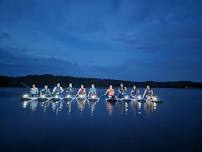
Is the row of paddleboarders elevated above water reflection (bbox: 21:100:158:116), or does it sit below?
above

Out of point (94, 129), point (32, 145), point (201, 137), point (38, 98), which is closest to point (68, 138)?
point (32, 145)

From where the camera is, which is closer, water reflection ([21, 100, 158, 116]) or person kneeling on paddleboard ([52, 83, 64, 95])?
water reflection ([21, 100, 158, 116])

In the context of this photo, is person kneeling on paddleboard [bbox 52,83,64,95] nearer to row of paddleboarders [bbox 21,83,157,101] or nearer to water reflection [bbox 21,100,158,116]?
row of paddleboarders [bbox 21,83,157,101]

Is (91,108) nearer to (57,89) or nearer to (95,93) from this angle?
(95,93)

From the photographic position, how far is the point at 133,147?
1163 cm

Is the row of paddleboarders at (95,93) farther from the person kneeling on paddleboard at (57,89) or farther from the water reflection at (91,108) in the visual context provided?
the water reflection at (91,108)

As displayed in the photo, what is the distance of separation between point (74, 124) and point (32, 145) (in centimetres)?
586

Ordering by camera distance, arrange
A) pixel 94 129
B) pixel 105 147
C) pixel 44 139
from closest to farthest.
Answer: pixel 105 147, pixel 44 139, pixel 94 129

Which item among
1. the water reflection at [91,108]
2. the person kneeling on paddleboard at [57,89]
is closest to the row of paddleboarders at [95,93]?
the person kneeling on paddleboard at [57,89]

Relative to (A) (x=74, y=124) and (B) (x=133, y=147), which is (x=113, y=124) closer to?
(A) (x=74, y=124)

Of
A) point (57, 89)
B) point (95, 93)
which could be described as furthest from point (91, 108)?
point (57, 89)

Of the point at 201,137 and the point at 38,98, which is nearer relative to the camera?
the point at 201,137

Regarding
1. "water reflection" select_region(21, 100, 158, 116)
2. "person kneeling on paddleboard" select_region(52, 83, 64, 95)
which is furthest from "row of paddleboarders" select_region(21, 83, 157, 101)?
"water reflection" select_region(21, 100, 158, 116)

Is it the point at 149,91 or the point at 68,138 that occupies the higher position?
the point at 149,91
